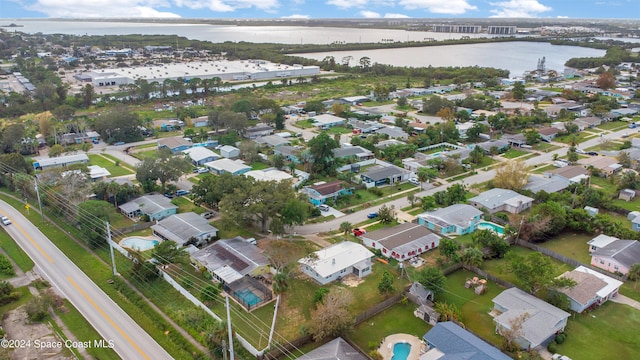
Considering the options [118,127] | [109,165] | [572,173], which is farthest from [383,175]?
[118,127]

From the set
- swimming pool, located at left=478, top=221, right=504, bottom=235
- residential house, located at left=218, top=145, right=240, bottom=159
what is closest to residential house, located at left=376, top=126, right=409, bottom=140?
residential house, located at left=218, top=145, right=240, bottom=159

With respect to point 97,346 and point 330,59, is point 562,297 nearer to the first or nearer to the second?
point 97,346

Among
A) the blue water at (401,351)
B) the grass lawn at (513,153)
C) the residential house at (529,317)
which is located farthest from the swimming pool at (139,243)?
the grass lawn at (513,153)

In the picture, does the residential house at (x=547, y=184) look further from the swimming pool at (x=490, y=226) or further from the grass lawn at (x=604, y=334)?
the grass lawn at (x=604, y=334)

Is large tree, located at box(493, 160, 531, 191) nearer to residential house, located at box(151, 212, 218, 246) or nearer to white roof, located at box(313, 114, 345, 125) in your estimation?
residential house, located at box(151, 212, 218, 246)

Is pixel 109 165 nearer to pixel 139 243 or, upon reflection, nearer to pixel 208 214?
pixel 208 214

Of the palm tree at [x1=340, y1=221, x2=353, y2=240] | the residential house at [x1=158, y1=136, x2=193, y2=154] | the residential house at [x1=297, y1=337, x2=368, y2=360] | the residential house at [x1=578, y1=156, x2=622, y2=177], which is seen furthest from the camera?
the residential house at [x1=158, y1=136, x2=193, y2=154]
